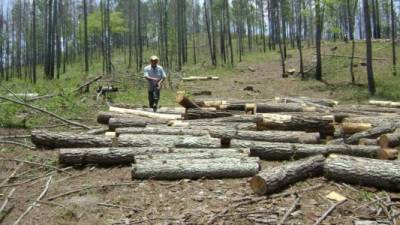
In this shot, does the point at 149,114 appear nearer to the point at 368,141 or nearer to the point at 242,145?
the point at 242,145

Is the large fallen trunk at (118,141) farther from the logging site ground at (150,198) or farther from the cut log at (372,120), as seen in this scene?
the cut log at (372,120)

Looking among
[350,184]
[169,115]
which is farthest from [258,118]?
[350,184]

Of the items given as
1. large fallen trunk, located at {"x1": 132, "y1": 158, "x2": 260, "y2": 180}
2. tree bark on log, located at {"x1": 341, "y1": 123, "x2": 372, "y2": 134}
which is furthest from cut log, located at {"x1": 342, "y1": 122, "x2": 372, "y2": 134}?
large fallen trunk, located at {"x1": 132, "y1": 158, "x2": 260, "y2": 180}

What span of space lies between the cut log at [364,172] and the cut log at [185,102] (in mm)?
5489

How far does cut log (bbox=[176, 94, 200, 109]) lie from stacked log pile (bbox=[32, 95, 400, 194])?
0.04 m

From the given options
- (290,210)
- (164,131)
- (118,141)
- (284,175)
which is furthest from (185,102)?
(290,210)

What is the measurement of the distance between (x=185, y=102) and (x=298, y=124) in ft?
10.9

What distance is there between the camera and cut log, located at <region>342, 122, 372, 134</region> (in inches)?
412

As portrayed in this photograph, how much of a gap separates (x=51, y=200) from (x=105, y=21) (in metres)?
43.2

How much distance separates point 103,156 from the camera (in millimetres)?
8297

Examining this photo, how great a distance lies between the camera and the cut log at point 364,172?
6.68 metres

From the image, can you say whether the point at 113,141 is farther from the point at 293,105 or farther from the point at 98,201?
the point at 293,105

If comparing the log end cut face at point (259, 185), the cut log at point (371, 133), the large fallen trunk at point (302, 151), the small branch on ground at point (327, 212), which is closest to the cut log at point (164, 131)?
the large fallen trunk at point (302, 151)

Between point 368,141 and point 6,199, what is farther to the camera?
point 368,141
